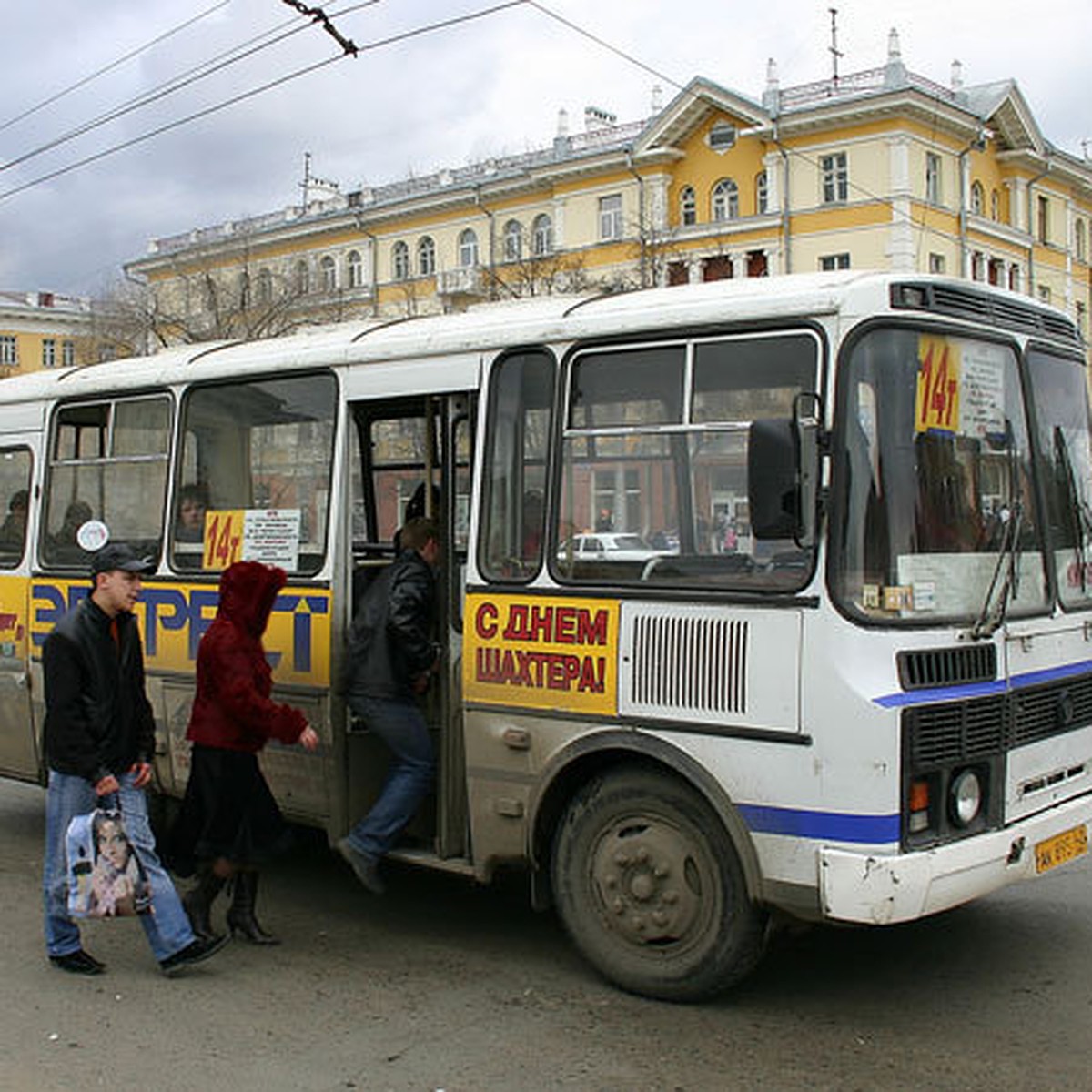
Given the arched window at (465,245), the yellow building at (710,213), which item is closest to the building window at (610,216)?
the yellow building at (710,213)

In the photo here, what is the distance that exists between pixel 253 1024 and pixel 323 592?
208 cm

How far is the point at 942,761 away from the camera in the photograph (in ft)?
16.1

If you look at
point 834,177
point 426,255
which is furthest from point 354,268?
point 834,177

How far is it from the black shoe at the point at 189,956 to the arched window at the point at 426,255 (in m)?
53.8

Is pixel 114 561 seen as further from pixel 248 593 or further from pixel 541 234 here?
pixel 541 234

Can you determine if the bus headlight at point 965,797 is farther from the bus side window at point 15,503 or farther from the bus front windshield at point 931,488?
the bus side window at point 15,503

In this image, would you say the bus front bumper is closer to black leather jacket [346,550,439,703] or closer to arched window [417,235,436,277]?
black leather jacket [346,550,439,703]

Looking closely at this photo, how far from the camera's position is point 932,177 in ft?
160

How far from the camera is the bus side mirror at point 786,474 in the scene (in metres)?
4.80

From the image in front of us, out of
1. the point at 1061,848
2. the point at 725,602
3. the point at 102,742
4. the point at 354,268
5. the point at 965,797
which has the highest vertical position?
the point at 354,268

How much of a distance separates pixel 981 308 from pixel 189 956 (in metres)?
4.23

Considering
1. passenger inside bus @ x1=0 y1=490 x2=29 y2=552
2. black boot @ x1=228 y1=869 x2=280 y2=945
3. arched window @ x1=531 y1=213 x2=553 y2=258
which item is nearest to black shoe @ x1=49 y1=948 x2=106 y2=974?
black boot @ x1=228 y1=869 x2=280 y2=945

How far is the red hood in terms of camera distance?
595 centimetres

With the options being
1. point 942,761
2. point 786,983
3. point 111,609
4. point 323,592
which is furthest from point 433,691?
point 942,761
